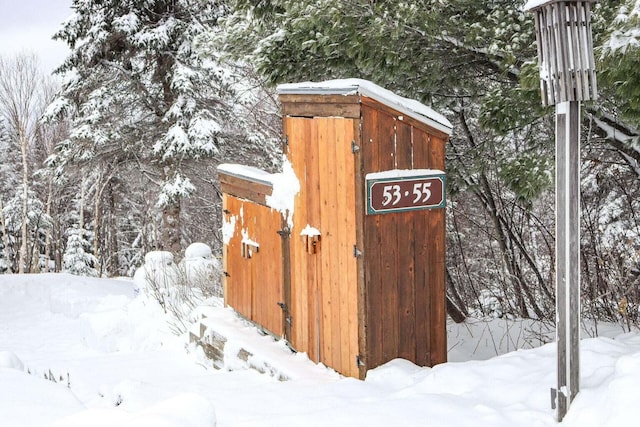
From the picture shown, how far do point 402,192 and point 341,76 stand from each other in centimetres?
309

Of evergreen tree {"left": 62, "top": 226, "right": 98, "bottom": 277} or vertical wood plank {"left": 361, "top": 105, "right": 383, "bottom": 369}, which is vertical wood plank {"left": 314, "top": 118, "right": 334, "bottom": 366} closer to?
vertical wood plank {"left": 361, "top": 105, "right": 383, "bottom": 369}

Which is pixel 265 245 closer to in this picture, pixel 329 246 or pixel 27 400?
pixel 329 246

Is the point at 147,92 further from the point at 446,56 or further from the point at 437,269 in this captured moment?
the point at 437,269

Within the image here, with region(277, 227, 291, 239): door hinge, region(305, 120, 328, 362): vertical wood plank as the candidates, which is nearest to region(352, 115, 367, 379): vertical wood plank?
region(305, 120, 328, 362): vertical wood plank

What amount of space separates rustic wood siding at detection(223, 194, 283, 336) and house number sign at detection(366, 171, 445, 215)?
1.48 metres

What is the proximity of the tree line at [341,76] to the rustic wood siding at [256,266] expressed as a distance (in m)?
1.56

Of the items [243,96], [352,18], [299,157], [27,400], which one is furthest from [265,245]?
[243,96]

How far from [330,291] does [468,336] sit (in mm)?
2455

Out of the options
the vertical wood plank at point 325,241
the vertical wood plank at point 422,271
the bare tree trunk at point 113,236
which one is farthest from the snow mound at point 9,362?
the bare tree trunk at point 113,236

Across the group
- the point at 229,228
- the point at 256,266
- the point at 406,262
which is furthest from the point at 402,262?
the point at 229,228

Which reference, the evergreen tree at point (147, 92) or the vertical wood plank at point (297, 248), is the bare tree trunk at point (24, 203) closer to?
the evergreen tree at point (147, 92)

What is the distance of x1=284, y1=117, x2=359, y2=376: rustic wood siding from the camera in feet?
17.4

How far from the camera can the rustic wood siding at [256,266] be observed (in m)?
6.64

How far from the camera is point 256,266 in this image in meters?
7.14
